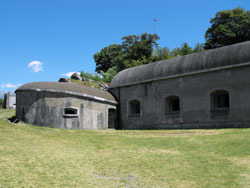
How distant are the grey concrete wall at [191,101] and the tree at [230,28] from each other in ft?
69.6

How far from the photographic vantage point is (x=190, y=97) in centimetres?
1834

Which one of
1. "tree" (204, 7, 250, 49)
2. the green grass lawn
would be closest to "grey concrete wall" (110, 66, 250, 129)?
the green grass lawn

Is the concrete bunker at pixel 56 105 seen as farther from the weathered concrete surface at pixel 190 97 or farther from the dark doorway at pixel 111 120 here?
the weathered concrete surface at pixel 190 97

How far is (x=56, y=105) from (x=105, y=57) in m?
35.9

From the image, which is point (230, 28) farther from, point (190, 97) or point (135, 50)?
point (190, 97)

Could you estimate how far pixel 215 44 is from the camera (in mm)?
38781

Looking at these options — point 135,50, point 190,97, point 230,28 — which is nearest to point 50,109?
point 190,97

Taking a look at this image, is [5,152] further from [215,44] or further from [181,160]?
[215,44]

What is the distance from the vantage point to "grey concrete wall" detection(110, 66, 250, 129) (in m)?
16.3

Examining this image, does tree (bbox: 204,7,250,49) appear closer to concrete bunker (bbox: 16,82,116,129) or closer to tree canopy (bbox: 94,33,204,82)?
tree canopy (bbox: 94,33,204,82)

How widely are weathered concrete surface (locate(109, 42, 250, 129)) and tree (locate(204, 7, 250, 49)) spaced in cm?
2032

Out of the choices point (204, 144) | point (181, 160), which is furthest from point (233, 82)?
point (181, 160)

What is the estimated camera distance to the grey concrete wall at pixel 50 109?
17109mm

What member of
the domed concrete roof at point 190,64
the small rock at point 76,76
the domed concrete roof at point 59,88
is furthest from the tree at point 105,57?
the domed concrete roof at point 59,88
